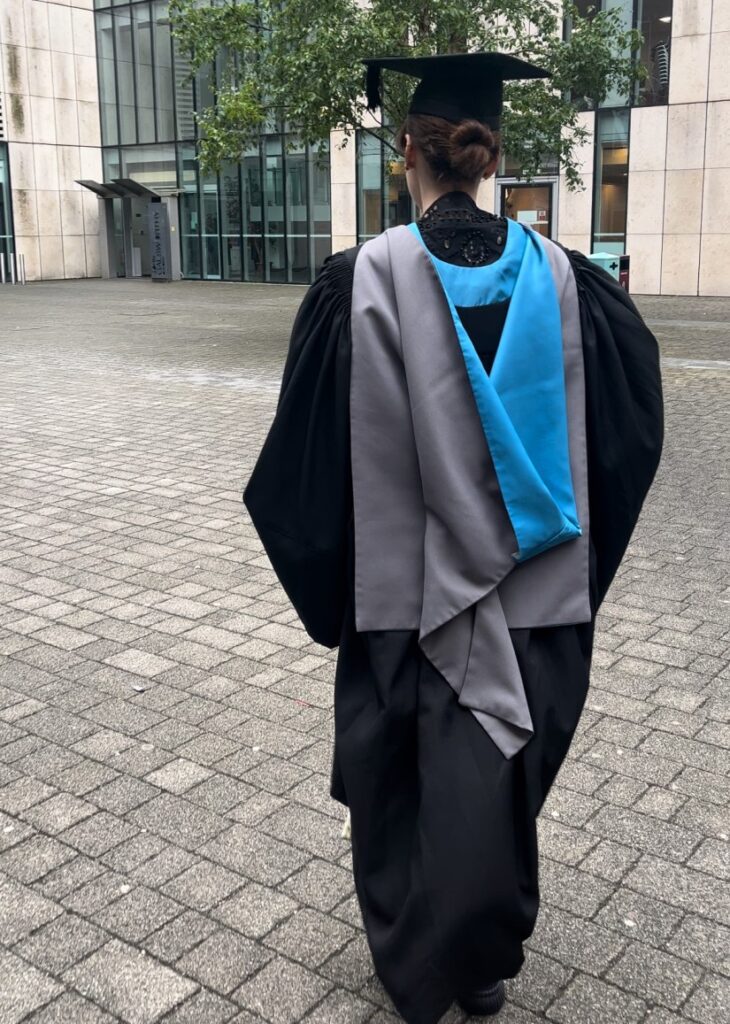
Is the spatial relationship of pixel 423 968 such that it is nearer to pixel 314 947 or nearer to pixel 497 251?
pixel 314 947

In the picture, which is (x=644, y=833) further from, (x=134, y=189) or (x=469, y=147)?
(x=134, y=189)

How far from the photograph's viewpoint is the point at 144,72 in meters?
33.3

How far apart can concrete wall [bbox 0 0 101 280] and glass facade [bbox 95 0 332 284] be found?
57cm

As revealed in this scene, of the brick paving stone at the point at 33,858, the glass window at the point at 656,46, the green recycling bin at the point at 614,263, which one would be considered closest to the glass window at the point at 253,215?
the glass window at the point at 656,46

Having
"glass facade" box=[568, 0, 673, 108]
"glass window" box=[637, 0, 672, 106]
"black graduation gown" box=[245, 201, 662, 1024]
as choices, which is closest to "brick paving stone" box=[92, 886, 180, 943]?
"black graduation gown" box=[245, 201, 662, 1024]

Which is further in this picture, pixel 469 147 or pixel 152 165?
pixel 152 165

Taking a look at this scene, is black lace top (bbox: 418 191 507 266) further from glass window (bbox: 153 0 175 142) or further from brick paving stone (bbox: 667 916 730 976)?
glass window (bbox: 153 0 175 142)

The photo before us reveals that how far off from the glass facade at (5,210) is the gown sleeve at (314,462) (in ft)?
110

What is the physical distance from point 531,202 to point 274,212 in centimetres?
768

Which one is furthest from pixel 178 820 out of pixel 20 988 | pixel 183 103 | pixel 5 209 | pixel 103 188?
pixel 103 188

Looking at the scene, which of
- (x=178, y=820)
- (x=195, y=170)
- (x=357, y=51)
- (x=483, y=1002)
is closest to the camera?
→ (x=483, y=1002)

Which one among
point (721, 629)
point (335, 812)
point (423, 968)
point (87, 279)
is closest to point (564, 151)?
point (721, 629)

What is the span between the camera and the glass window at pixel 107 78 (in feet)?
111

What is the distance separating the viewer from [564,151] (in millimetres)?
15508
